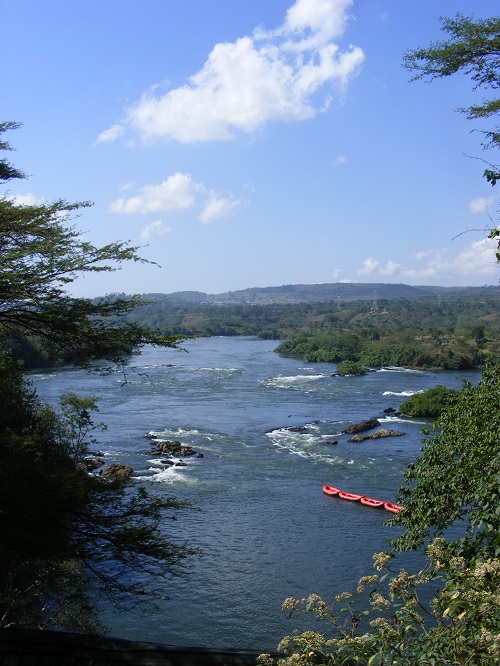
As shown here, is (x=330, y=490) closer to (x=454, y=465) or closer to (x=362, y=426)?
(x=362, y=426)

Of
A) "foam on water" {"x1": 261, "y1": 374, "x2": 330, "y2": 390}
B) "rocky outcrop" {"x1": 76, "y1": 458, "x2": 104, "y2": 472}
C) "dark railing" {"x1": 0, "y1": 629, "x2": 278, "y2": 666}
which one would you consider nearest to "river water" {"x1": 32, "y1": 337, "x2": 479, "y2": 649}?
"foam on water" {"x1": 261, "y1": 374, "x2": 330, "y2": 390}

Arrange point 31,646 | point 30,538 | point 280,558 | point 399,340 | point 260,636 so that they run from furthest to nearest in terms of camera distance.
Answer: point 399,340 → point 280,558 → point 260,636 → point 30,538 → point 31,646

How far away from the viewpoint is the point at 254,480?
18.2m

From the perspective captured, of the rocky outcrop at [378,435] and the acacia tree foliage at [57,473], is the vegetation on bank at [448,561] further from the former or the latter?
the rocky outcrop at [378,435]

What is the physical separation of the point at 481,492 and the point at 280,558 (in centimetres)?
972

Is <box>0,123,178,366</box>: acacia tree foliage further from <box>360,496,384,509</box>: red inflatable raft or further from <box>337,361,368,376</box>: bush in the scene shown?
<box>337,361,368,376</box>: bush

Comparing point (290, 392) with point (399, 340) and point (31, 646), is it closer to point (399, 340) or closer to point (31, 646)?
point (399, 340)

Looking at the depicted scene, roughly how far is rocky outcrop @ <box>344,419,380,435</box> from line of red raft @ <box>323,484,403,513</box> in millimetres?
6710

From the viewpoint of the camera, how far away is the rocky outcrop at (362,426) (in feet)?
78.8

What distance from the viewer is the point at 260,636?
33.3 feet

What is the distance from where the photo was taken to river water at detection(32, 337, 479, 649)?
1116 cm

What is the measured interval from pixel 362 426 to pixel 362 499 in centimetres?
842

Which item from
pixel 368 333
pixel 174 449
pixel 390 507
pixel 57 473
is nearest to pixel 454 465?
pixel 57 473

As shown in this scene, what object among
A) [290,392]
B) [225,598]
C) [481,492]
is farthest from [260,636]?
[290,392]
